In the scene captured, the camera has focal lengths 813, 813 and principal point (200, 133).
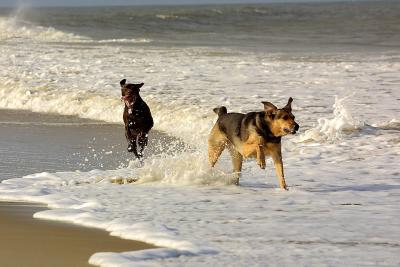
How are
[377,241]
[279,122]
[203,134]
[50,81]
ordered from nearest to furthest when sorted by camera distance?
[377,241]
[279,122]
[203,134]
[50,81]

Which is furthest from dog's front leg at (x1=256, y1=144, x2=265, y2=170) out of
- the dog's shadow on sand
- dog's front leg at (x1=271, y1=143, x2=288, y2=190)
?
the dog's shadow on sand

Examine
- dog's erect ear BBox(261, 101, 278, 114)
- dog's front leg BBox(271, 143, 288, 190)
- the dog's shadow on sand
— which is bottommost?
the dog's shadow on sand

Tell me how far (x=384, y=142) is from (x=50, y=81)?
9.78 m

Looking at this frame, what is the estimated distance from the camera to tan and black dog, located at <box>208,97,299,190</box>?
7824 millimetres

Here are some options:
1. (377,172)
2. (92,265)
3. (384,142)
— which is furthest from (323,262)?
(384,142)

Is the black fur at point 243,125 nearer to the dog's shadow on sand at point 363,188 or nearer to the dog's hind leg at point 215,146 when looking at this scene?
the dog's hind leg at point 215,146

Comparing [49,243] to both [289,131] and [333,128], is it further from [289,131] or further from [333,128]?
[333,128]

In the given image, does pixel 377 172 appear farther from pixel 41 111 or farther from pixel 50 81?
pixel 50 81

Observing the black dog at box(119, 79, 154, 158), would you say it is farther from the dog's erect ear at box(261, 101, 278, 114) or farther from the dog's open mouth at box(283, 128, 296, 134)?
the dog's open mouth at box(283, 128, 296, 134)

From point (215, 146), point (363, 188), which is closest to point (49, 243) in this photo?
point (215, 146)

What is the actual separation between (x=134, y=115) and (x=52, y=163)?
1.17 metres

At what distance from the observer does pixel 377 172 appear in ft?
29.2

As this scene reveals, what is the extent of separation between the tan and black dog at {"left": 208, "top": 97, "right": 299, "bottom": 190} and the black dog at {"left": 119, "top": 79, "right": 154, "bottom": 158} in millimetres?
1823

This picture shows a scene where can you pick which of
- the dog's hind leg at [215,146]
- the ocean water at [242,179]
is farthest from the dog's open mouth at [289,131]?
the dog's hind leg at [215,146]
